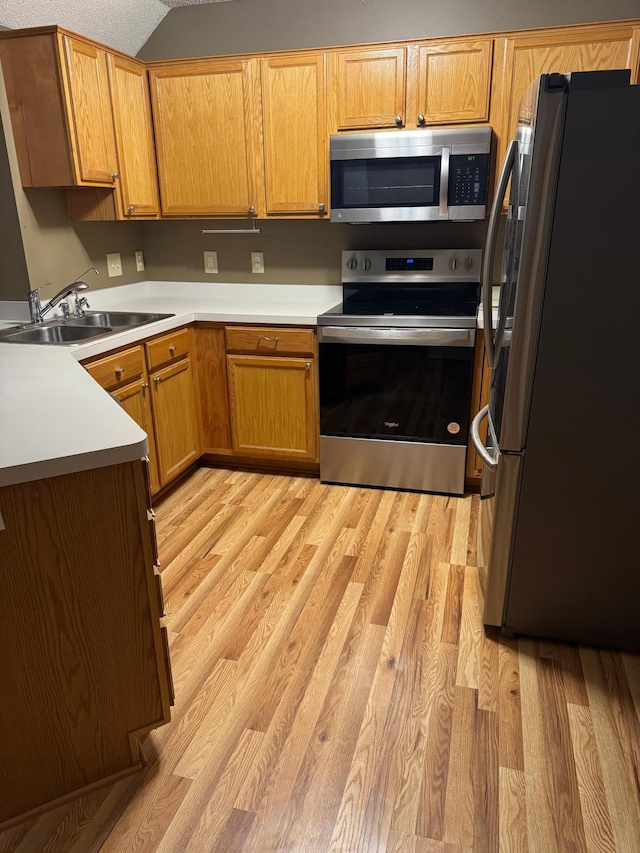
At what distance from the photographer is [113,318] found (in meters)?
3.10

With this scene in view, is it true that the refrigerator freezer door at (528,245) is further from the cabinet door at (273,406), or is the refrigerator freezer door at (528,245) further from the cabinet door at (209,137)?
the cabinet door at (209,137)

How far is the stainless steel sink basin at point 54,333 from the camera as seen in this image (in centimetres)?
265

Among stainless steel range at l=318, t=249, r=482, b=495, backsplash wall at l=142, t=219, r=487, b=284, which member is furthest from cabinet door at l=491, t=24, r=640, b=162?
stainless steel range at l=318, t=249, r=482, b=495

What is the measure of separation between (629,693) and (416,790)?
737 mm

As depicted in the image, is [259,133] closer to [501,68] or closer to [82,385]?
[501,68]

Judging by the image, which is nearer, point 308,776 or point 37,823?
point 37,823

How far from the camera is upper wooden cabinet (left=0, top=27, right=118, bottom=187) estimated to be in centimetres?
256

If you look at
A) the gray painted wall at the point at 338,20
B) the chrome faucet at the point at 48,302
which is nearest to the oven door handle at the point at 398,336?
the chrome faucet at the point at 48,302

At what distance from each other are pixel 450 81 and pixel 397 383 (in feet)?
4.58

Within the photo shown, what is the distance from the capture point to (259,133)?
3064mm

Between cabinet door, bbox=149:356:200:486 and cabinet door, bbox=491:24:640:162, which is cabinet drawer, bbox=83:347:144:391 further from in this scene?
cabinet door, bbox=491:24:640:162

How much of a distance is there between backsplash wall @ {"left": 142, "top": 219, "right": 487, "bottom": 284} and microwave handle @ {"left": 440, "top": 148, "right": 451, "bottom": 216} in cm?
34

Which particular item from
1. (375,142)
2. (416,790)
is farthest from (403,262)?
(416,790)

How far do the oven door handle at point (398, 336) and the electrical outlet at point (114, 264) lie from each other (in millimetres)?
1340
